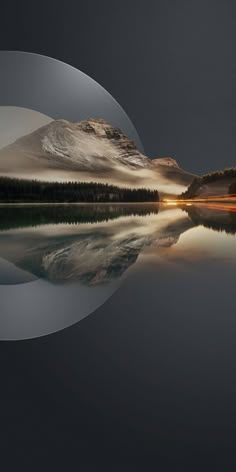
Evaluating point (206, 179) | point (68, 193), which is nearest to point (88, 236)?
point (68, 193)

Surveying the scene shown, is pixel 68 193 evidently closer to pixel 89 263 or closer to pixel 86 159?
pixel 86 159

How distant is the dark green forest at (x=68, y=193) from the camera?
3.38m

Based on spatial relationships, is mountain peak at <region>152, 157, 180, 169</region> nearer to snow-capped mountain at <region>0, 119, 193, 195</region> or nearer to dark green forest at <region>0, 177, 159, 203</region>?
snow-capped mountain at <region>0, 119, 193, 195</region>

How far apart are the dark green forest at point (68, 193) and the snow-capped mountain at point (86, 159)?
50 millimetres

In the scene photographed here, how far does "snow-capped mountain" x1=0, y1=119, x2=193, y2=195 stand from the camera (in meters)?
3.26

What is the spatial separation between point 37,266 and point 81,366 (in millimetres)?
795

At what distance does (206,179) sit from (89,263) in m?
1.72

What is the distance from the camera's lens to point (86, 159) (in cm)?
335

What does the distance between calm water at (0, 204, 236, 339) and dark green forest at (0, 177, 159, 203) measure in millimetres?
392

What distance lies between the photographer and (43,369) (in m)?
1.28

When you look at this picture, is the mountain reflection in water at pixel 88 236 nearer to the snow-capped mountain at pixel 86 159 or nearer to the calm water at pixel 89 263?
the calm water at pixel 89 263
